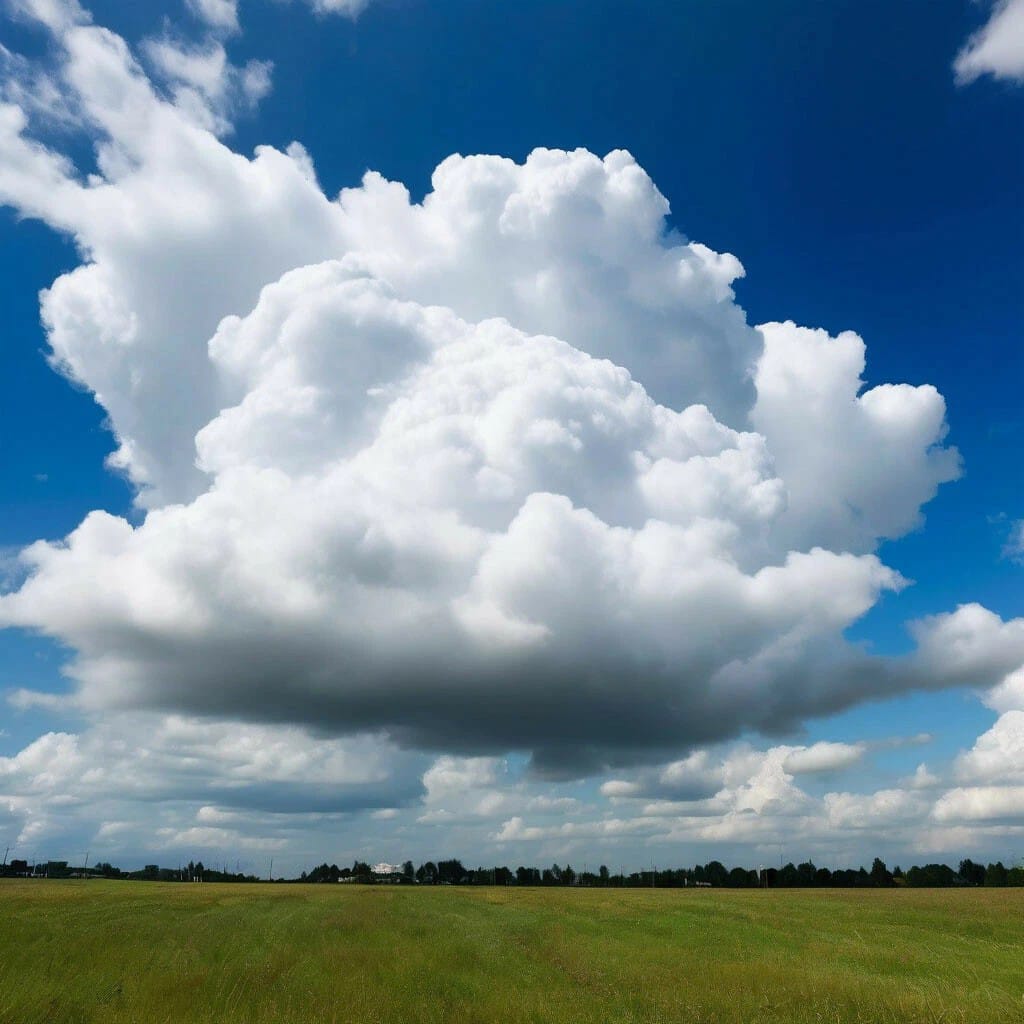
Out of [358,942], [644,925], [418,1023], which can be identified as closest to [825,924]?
[644,925]

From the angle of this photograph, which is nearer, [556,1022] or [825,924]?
[556,1022]

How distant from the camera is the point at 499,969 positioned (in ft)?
131

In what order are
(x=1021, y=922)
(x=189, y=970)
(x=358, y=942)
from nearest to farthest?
(x=189, y=970), (x=358, y=942), (x=1021, y=922)

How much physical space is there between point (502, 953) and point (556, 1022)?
19301mm

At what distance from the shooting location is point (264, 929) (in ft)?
190

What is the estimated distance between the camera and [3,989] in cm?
3055

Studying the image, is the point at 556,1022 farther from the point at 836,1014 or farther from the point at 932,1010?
the point at 932,1010

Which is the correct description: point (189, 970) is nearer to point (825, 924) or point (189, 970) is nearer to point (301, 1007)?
point (301, 1007)

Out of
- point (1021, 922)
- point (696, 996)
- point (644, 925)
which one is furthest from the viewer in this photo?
point (1021, 922)

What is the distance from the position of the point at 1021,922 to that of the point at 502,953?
Answer: 54.8 m

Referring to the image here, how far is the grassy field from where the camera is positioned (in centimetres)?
2950

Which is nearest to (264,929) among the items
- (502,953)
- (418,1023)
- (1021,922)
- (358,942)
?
(358,942)

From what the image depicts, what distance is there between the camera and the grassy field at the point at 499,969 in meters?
29.5

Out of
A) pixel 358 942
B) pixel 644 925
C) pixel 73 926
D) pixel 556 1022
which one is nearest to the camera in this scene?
pixel 556 1022
